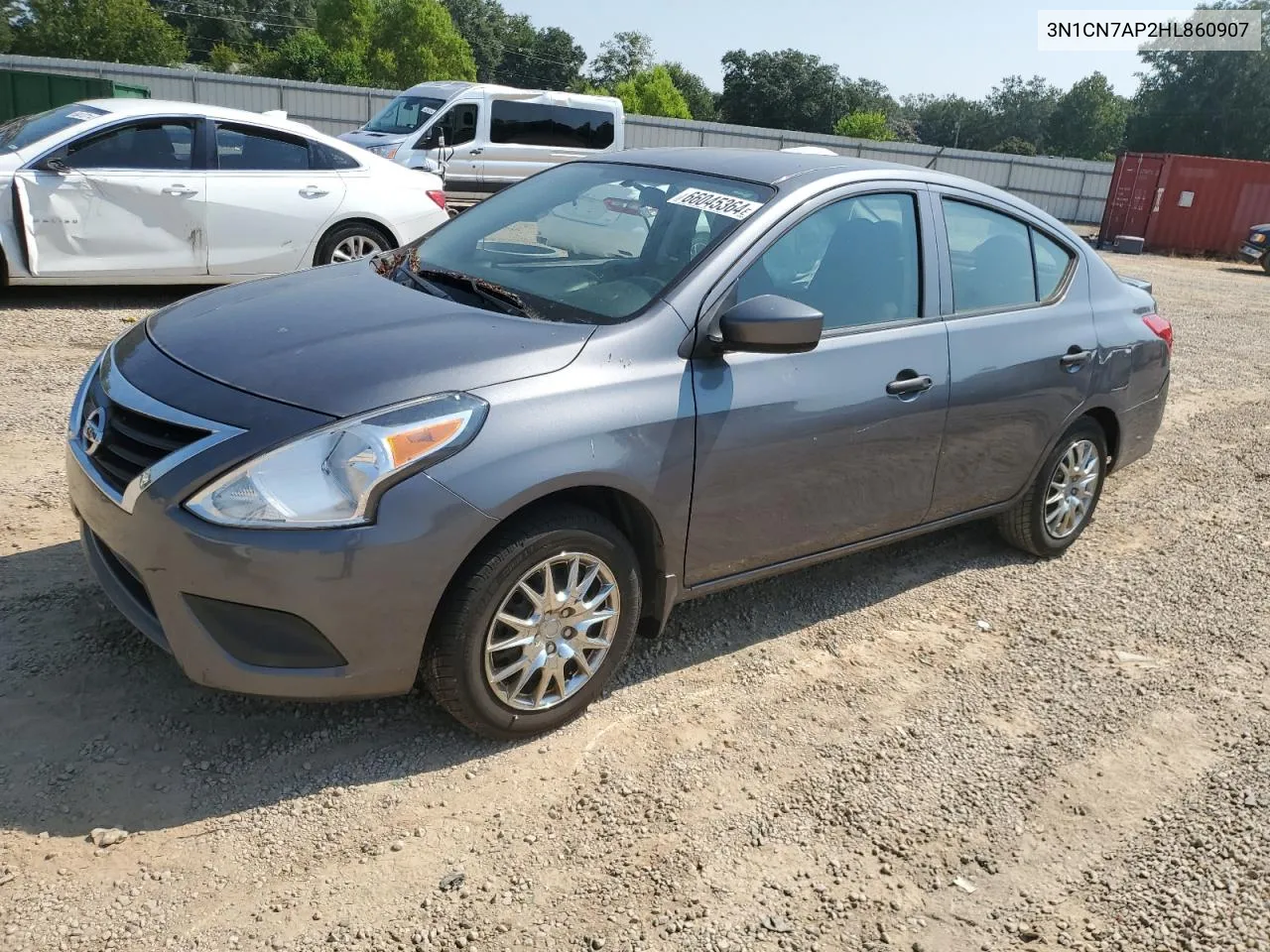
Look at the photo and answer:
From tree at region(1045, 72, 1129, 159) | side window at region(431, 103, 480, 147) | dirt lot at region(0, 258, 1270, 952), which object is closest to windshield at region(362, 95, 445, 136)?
side window at region(431, 103, 480, 147)

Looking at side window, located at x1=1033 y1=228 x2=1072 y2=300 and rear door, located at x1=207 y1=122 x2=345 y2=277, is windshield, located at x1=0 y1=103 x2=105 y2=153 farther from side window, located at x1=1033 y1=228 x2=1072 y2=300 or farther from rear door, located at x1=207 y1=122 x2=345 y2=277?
side window, located at x1=1033 y1=228 x2=1072 y2=300

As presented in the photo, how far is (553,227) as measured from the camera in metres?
3.92

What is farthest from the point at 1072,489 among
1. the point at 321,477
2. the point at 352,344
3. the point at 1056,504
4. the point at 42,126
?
the point at 42,126

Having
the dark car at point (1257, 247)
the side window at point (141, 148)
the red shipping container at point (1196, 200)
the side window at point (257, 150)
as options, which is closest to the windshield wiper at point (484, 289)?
the side window at point (141, 148)

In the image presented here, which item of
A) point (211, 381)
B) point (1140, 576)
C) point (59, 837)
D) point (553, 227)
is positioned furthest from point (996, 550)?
point (59, 837)

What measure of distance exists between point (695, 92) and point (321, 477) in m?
102

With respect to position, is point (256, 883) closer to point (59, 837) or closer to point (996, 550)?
point (59, 837)

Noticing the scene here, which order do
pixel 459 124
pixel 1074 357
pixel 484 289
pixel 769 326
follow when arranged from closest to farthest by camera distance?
pixel 769 326, pixel 484 289, pixel 1074 357, pixel 459 124

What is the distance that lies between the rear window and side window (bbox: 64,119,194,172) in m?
9.63

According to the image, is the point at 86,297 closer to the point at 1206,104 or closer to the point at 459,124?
the point at 459,124

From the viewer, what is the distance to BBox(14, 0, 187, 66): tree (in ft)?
170

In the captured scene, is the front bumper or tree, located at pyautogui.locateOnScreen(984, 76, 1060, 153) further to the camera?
tree, located at pyautogui.locateOnScreen(984, 76, 1060, 153)

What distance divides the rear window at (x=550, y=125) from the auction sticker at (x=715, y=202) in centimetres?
1407

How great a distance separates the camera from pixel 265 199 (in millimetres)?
7992
